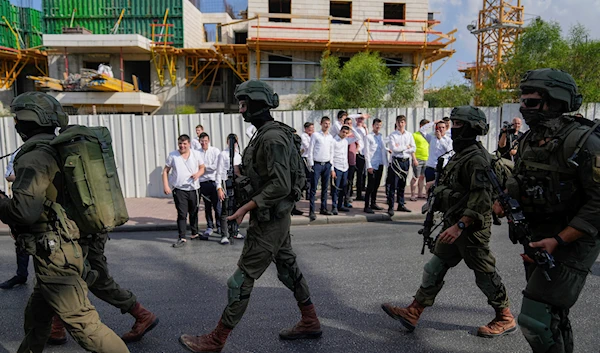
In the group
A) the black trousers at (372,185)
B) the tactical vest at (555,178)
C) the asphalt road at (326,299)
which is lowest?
the asphalt road at (326,299)

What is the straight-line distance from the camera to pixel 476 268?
11.1 feet

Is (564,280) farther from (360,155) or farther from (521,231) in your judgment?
(360,155)

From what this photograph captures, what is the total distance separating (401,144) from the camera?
8609 mm

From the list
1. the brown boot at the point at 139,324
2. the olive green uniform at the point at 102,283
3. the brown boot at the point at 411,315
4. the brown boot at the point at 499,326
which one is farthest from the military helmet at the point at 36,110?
the brown boot at the point at 499,326

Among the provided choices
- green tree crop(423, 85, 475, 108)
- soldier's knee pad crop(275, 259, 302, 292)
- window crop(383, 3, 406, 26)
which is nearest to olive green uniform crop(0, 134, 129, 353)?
soldier's knee pad crop(275, 259, 302, 292)

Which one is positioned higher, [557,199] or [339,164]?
[557,199]

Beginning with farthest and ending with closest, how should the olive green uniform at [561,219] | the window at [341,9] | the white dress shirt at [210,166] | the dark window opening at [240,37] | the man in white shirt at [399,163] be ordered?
the dark window opening at [240,37]
the window at [341,9]
the man in white shirt at [399,163]
the white dress shirt at [210,166]
the olive green uniform at [561,219]

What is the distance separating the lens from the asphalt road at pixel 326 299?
3.37 m

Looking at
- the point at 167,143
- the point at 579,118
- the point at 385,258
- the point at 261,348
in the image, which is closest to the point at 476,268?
the point at 579,118

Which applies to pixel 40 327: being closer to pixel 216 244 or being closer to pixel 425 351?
pixel 425 351

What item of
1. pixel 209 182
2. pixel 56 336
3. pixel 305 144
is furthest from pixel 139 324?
pixel 305 144

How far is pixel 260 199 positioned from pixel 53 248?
1.33 meters

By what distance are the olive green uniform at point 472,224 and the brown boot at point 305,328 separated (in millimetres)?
895

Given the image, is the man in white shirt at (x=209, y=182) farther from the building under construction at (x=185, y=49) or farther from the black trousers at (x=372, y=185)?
the building under construction at (x=185, y=49)
